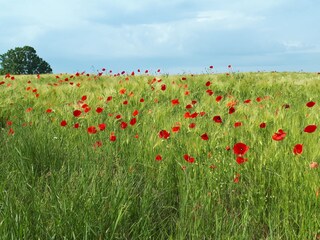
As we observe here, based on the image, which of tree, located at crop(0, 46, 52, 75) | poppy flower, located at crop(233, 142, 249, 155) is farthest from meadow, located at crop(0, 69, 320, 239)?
tree, located at crop(0, 46, 52, 75)

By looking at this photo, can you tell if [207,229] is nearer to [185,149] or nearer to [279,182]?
[279,182]

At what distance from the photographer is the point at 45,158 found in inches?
116

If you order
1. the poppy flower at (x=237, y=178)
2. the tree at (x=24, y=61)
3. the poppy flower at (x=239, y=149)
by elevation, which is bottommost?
the poppy flower at (x=237, y=178)

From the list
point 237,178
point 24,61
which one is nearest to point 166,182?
point 237,178

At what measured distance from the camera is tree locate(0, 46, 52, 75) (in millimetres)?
33500

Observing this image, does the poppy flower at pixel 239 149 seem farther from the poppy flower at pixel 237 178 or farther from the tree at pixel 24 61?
the tree at pixel 24 61

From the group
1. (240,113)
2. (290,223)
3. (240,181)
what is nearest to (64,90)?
(240,113)

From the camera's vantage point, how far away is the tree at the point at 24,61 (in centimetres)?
3350

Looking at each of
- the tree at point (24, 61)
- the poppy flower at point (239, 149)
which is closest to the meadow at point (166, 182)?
the poppy flower at point (239, 149)

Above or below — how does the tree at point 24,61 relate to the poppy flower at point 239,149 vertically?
above

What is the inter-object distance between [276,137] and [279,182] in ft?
0.85

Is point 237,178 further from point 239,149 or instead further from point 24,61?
point 24,61

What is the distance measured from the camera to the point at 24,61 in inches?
1329

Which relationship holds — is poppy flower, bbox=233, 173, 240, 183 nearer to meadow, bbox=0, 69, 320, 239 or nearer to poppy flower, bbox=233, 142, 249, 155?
meadow, bbox=0, 69, 320, 239
